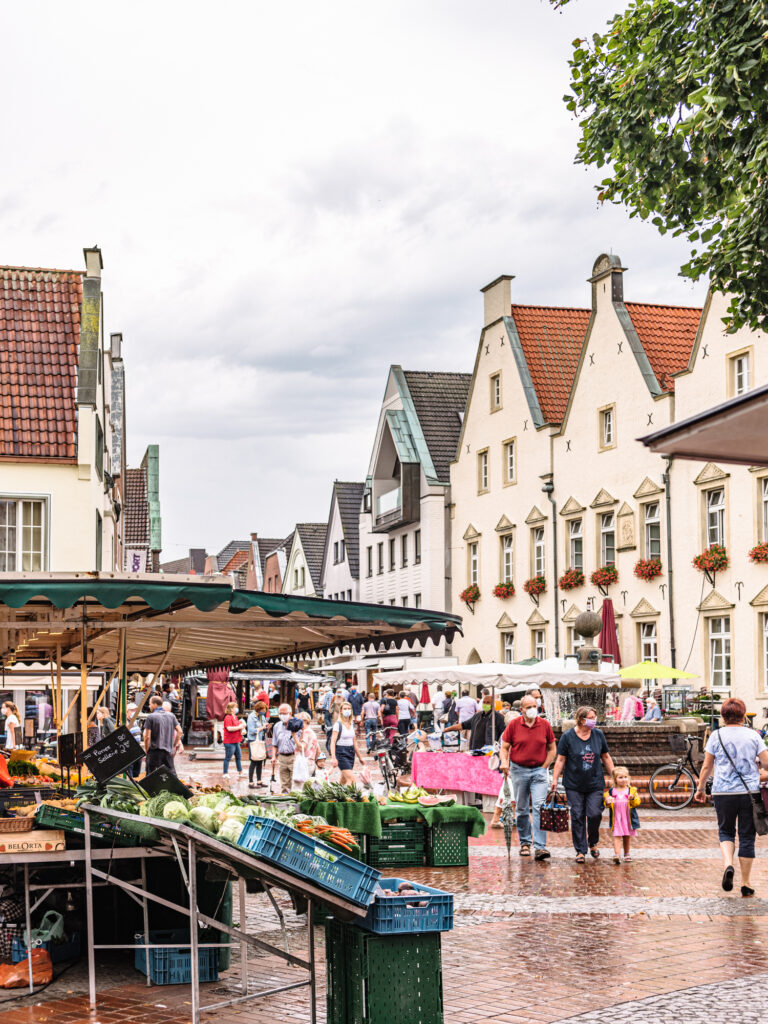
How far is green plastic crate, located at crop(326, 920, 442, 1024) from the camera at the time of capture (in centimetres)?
683

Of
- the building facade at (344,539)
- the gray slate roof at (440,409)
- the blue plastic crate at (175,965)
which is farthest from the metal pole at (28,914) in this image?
the building facade at (344,539)

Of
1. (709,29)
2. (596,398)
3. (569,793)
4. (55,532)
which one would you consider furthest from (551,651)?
(709,29)

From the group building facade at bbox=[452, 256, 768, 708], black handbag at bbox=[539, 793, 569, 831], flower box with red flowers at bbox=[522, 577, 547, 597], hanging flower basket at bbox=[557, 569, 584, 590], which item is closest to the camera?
black handbag at bbox=[539, 793, 569, 831]

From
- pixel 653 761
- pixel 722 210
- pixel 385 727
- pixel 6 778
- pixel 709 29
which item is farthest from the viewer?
pixel 385 727

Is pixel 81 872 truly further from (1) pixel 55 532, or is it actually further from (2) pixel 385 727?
(2) pixel 385 727

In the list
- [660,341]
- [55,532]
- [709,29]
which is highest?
[660,341]

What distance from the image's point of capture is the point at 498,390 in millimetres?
45656

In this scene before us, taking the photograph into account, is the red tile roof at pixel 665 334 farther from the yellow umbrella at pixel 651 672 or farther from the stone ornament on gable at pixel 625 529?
the yellow umbrella at pixel 651 672

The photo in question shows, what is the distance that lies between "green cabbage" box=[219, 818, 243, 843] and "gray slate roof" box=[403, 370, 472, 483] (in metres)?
43.4

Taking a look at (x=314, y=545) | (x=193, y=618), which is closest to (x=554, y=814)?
(x=193, y=618)

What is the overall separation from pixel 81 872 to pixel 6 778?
1304 mm

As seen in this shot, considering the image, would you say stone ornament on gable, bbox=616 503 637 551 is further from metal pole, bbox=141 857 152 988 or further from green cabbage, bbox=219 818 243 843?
green cabbage, bbox=219 818 243 843

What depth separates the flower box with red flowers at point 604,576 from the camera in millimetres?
37250

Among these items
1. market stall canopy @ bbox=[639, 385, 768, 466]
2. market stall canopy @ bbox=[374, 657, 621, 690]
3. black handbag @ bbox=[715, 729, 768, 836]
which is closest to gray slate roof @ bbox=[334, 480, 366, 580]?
market stall canopy @ bbox=[374, 657, 621, 690]
